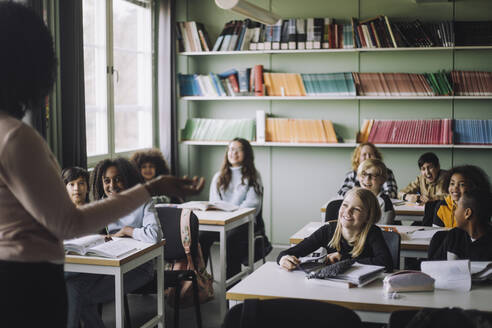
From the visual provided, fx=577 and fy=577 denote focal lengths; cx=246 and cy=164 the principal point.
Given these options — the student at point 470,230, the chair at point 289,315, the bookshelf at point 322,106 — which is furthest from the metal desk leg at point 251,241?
the chair at point 289,315

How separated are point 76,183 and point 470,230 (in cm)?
239

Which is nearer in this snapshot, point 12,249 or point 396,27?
point 12,249

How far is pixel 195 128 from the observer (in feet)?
21.8

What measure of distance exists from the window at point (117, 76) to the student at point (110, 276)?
59.4 inches

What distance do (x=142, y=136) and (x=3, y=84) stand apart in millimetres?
4975

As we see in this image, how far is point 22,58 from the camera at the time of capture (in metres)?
1.41

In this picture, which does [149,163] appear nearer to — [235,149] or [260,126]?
[235,149]

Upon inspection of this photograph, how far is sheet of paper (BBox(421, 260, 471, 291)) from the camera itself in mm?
2467

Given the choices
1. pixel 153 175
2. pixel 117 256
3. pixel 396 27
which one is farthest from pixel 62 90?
pixel 396 27

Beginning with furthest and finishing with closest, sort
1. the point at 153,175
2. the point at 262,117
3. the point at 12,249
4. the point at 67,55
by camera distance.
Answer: the point at 262,117 < the point at 153,175 < the point at 67,55 < the point at 12,249

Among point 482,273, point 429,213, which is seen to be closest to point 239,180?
point 429,213

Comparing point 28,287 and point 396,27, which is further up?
point 396,27

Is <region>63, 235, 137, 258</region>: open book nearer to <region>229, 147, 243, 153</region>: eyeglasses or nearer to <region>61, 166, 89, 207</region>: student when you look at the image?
<region>61, 166, 89, 207</region>: student

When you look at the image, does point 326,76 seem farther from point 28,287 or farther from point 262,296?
point 28,287
